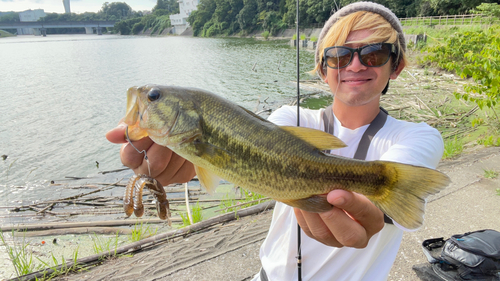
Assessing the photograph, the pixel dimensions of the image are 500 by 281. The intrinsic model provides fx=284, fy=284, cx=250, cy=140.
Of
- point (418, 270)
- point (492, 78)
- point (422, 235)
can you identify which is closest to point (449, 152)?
point (492, 78)

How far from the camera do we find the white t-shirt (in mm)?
2033

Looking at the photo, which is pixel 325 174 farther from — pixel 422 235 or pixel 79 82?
pixel 79 82

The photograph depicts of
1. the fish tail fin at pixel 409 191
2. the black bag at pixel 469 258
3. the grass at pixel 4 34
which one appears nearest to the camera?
the fish tail fin at pixel 409 191

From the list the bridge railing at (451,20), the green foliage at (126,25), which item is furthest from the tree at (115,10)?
the bridge railing at (451,20)

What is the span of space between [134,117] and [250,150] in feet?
2.33

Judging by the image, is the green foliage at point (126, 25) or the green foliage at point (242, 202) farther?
the green foliage at point (126, 25)

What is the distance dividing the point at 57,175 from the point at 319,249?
1144 centimetres

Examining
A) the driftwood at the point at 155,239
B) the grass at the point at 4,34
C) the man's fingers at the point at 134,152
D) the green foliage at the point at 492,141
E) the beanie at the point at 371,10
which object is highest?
the grass at the point at 4,34

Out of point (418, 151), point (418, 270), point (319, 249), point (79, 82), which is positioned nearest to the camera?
point (418, 151)

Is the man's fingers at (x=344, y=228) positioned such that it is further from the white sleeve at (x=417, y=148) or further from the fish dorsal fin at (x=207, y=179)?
the fish dorsal fin at (x=207, y=179)

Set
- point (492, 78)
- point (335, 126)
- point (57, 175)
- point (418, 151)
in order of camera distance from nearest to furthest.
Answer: point (418, 151), point (335, 126), point (492, 78), point (57, 175)

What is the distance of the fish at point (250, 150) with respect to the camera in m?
1.54

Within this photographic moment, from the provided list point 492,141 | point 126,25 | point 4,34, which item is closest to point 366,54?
point 492,141

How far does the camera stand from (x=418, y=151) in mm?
Answer: 1836
